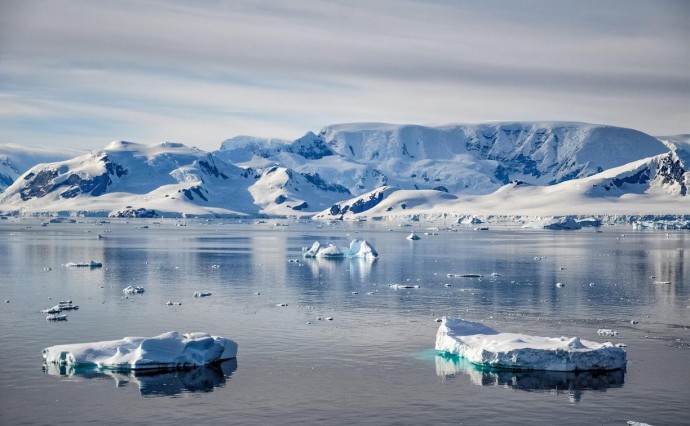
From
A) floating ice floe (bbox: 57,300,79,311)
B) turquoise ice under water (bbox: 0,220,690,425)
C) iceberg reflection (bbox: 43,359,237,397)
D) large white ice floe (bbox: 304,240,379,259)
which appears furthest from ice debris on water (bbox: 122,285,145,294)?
large white ice floe (bbox: 304,240,379,259)

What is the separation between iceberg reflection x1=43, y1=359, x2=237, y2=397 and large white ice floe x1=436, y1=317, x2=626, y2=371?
1193 cm

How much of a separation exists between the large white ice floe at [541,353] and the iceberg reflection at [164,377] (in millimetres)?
11928

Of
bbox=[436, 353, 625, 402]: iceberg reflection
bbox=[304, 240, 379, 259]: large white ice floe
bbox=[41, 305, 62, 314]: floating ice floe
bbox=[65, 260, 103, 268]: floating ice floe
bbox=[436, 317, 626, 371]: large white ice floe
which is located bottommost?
bbox=[436, 353, 625, 402]: iceberg reflection

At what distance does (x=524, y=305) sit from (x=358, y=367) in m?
23.8

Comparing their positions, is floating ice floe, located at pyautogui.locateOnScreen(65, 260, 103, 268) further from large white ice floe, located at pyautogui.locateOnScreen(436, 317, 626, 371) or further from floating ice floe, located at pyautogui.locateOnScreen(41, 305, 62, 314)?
large white ice floe, located at pyautogui.locateOnScreen(436, 317, 626, 371)

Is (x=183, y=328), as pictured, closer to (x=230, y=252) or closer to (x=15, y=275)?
(x=15, y=275)

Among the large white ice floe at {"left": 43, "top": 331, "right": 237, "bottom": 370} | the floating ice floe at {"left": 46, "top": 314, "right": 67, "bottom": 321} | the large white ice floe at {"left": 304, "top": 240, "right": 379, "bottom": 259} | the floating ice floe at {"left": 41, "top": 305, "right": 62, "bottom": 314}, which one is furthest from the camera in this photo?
the large white ice floe at {"left": 304, "top": 240, "right": 379, "bottom": 259}

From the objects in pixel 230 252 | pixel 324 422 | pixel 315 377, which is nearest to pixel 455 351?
pixel 315 377

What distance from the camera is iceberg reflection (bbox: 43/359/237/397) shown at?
35.3 m

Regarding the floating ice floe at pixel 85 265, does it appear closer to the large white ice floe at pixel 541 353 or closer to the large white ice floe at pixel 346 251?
the large white ice floe at pixel 346 251

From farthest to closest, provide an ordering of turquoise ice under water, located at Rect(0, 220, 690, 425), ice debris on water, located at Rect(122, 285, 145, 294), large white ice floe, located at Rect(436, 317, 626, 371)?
ice debris on water, located at Rect(122, 285, 145, 294)
large white ice floe, located at Rect(436, 317, 626, 371)
turquoise ice under water, located at Rect(0, 220, 690, 425)

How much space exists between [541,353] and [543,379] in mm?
1621

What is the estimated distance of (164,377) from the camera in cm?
3706

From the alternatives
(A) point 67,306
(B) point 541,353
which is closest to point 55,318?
(A) point 67,306
